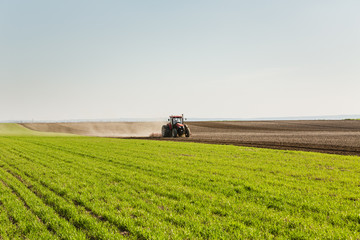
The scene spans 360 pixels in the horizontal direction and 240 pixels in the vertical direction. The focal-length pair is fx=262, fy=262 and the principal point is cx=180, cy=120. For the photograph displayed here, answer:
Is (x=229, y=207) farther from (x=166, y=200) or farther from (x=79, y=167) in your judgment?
(x=79, y=167)

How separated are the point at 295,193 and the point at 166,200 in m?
4.37

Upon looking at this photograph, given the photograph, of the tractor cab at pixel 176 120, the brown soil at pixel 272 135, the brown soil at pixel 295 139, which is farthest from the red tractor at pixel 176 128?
the brown soil at pixel 295 139

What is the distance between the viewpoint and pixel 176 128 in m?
37.9

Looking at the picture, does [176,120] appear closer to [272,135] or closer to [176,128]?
[176,128]

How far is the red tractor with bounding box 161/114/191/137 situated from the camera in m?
37.8

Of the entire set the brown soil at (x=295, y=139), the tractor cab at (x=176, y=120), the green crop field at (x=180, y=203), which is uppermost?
the tractor cab at (x=176, y=120)

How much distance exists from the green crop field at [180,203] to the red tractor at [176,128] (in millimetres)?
24187

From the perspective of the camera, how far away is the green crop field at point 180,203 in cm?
616

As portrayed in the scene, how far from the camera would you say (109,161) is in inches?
636

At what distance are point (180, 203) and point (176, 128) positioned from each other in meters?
30.0

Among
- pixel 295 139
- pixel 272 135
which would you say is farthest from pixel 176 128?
pixel 272 135

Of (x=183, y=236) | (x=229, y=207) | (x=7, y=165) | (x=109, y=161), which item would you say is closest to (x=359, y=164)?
(x=229, y=207)

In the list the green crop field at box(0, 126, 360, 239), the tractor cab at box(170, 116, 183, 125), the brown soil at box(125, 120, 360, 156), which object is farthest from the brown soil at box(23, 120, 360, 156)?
the green crop field at box(0, 126, 360, 239)

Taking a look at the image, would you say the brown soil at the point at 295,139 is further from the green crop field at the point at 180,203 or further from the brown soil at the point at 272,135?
the green crop field at the point at 180,203
